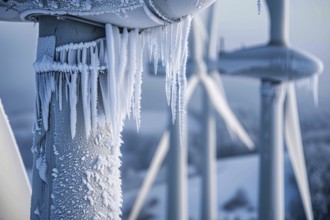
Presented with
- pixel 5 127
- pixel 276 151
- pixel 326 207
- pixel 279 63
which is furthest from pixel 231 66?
pixel 326 207

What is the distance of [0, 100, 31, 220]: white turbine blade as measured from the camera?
65.9 inches

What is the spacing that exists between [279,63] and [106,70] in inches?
120

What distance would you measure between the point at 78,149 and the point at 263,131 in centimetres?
317

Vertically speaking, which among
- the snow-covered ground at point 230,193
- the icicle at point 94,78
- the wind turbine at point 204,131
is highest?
the icicle at point 94,78

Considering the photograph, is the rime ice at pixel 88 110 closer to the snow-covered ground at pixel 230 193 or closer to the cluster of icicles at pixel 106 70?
the cluster of icicles at pixel 106 70

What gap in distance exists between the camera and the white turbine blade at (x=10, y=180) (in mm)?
1675

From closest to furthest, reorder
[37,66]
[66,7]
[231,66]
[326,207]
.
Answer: [66,7] < [37,66] < [231,66] < [326,207]

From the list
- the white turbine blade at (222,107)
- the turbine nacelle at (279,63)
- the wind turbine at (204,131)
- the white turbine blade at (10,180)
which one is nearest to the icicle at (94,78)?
the white turbine blade at (10,180)

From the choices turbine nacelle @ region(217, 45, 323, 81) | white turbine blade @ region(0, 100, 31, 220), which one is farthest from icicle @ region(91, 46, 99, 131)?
turbine nacelle @ region(217, 45, 323, 81)

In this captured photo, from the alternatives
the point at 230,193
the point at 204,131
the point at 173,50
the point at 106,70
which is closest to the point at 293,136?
the point at 204,131

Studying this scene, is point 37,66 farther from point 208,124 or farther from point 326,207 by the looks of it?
point 326,207

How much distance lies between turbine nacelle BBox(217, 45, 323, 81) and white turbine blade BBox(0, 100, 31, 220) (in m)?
2.91

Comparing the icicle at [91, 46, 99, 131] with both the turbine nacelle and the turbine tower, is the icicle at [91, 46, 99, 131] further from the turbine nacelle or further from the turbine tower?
the turbine nacelle

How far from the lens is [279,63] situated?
3.95 metres
